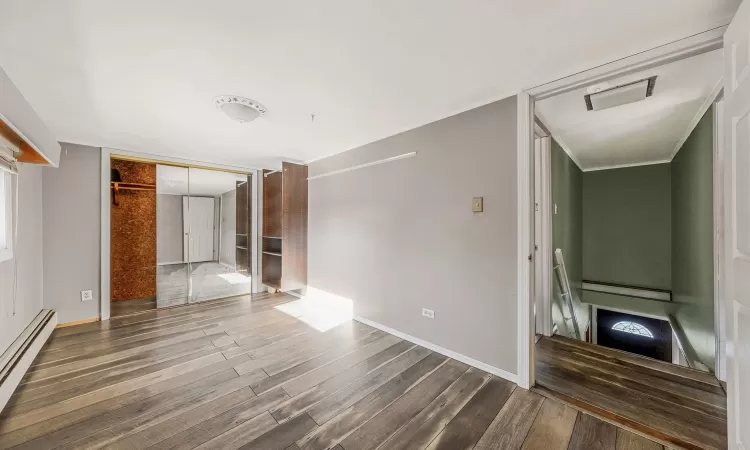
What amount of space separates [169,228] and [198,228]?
13.9 inches

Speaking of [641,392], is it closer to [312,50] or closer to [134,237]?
[312,50]

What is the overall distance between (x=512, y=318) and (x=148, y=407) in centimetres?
258

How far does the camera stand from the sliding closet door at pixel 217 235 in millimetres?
4109

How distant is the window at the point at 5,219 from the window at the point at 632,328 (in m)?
8.54

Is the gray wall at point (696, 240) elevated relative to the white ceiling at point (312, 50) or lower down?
lower down

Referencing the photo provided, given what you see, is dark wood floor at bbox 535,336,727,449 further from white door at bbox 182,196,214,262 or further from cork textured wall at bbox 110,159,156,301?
cork textured wall at bbox 110,159,156,301

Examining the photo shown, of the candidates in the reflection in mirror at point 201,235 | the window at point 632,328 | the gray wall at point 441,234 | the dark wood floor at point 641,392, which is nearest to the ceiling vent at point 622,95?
the gray wall at point 441,234

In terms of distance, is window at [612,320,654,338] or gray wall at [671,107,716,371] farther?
window at [612,320,654,338]

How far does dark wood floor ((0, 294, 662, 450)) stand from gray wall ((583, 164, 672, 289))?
4.57 meters

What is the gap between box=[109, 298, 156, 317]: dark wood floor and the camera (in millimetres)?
3570

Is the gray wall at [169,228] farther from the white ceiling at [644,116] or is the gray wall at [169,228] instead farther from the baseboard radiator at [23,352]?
the white ceiling at [644,116]

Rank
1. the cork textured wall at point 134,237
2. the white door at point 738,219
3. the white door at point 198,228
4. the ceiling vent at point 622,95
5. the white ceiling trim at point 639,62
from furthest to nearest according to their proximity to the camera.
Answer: the white door at point 198,228 < the cork textured wall at point 134,237 < the ceiling vent at point 622,95 < the white ceiling trim at point 639,62 < the white door at point 738,219

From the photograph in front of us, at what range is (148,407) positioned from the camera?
1742 mm

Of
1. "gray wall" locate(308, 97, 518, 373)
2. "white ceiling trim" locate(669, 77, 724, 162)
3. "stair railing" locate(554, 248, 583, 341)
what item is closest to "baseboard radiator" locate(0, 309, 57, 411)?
"gray wall" locate(308, 97, 518, 373)
